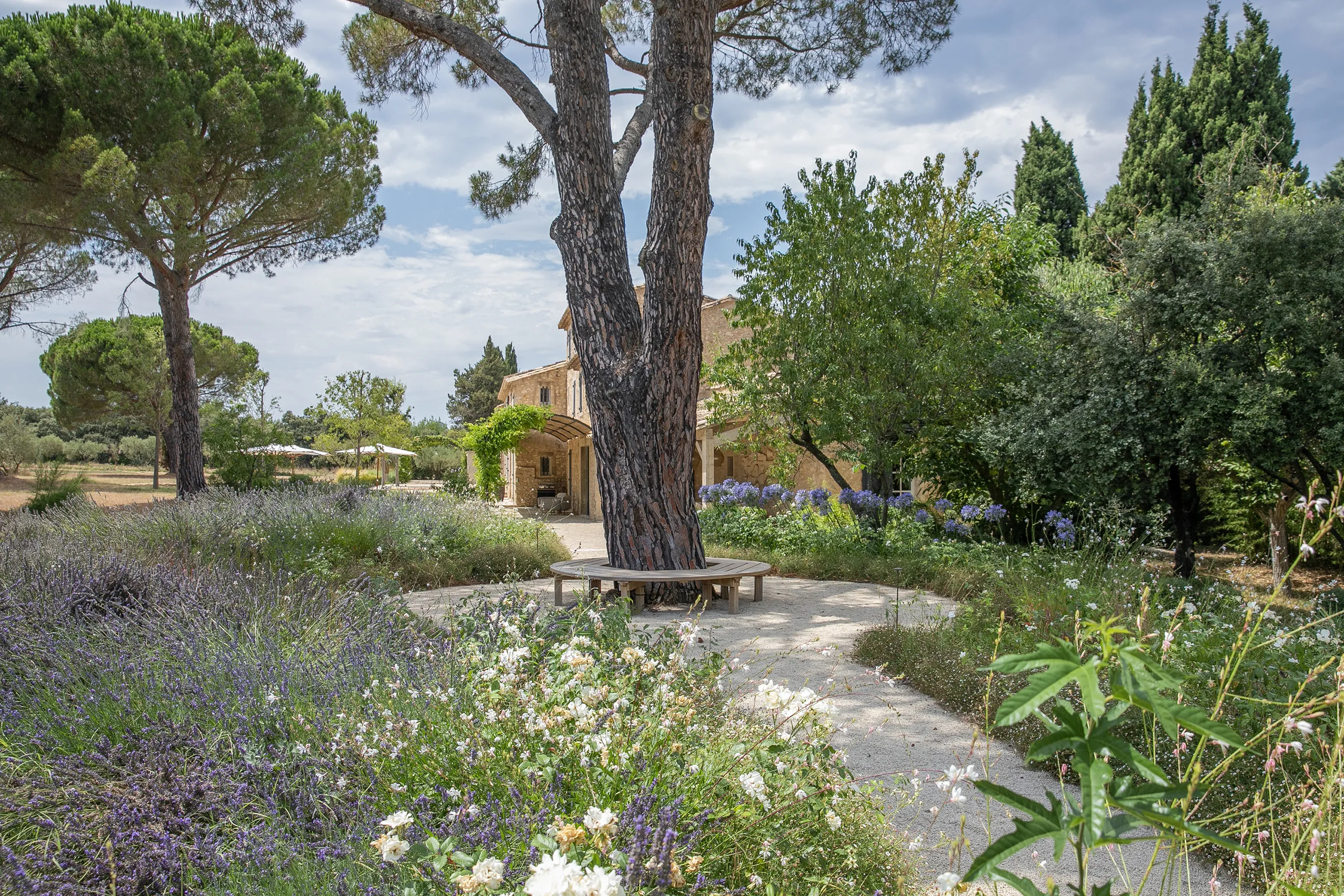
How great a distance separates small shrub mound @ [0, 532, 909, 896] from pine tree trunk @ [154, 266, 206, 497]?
12.2 metres

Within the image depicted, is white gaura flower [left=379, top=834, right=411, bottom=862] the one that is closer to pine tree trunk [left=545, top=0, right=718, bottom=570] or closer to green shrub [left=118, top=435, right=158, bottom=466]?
pine tree trunk [left=545, top=0, right=718, bottom=570]

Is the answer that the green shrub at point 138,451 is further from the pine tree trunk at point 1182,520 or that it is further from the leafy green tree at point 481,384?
the pine tree trunk at point 1182,520

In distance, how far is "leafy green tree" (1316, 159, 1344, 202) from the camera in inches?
709

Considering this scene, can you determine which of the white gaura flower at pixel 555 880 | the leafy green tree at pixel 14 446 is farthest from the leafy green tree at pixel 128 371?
the white gaura flower at pixel 555 880

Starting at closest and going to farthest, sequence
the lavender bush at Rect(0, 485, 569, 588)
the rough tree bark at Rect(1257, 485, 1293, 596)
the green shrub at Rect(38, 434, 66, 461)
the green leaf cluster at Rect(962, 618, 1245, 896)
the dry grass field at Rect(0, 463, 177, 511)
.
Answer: the green leaf cluster at Rect(962, 618, 1245, 896) < the lavender bush at Rect(0, 485, 569, 588) < the rough tree bark at Rect(1257, 485, 1293, 596) < the dry grass field at Rect(0, 463, 177, 511) < the green shrub at Rect(38, 434, 66, 461)

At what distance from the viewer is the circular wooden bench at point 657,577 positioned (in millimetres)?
6984

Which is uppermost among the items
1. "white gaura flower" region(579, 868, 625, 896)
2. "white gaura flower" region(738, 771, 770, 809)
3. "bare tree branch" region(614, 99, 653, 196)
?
"bare tree branch" region(614, 99, 653, 196)

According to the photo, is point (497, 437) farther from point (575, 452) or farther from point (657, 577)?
point (657, 577)

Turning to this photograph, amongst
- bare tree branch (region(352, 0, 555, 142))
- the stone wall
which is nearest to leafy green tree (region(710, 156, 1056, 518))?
bare tree branch (region(352, 0, 555, 142))

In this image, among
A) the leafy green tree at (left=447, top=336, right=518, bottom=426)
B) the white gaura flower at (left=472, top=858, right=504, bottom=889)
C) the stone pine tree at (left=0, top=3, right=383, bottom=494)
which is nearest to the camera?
the white gaura flower at (left=472, top=858, right=504, bottom=889)

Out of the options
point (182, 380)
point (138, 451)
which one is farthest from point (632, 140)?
point (138, 451)

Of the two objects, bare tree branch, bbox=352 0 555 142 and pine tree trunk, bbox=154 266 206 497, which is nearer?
bare tree branch, bbox=352 0 555 142

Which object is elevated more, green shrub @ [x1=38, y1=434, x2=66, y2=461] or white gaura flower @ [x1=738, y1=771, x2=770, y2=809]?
green shrub @ [x1=38, y1=434, x2=66, y2=461]

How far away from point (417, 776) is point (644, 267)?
563cm
